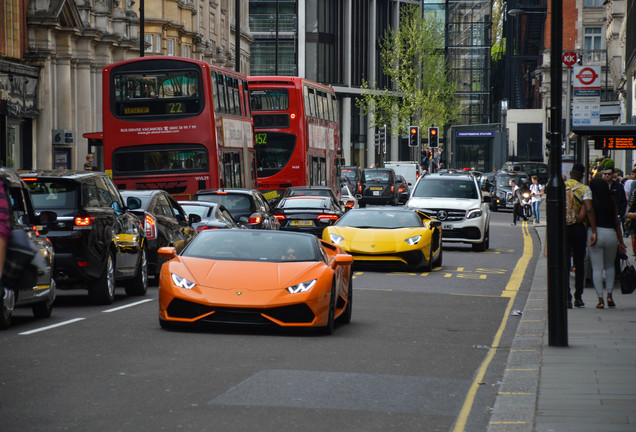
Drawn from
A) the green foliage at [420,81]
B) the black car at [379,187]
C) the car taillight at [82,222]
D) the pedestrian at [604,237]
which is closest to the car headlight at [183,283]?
the car taillight at [82,222]

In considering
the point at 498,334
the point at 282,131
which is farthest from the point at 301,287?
the point at 282,131

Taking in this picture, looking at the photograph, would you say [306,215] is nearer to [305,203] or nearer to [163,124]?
[305,203]

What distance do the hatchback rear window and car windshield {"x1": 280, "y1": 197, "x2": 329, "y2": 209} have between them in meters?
14.6

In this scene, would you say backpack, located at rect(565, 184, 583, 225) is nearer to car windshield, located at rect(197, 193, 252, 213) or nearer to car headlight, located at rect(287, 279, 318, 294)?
car headlight, located at rect(287, 279, 318, 294)

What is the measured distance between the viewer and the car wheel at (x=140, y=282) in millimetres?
17219

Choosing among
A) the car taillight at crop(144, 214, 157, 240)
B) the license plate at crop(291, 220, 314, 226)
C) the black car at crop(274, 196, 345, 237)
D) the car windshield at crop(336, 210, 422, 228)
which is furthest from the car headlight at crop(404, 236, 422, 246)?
the license plate at crop(291, 220, 314, 226)

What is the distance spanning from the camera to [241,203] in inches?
1001

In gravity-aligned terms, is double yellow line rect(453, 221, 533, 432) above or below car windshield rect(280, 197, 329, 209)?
below

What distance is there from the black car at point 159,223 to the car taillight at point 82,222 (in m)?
2.73

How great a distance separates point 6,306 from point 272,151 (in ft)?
85.9

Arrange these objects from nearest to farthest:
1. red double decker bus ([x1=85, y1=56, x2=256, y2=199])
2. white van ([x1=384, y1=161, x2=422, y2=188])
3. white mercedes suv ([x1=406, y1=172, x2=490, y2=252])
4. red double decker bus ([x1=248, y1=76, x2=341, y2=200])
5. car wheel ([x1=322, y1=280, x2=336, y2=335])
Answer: car wheel ([x1=322, y1=280, x2=336, y2=335])
red double decker bus ([x1=85, y1=56, x2=256, y2=199])
white mercedes suv ([x1=406, y1=172, x2=490, y2=252])
red double decker bus ([x1=248, y1=76, x2=341, y2=200])
white van ([x1=384, y1=161, x2=422, y2=188])

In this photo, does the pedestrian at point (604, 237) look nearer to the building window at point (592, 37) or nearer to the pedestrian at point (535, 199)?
the pedestrian at point (535, 199)

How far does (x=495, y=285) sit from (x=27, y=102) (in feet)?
80.5

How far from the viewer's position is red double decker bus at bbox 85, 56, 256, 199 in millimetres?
28141
